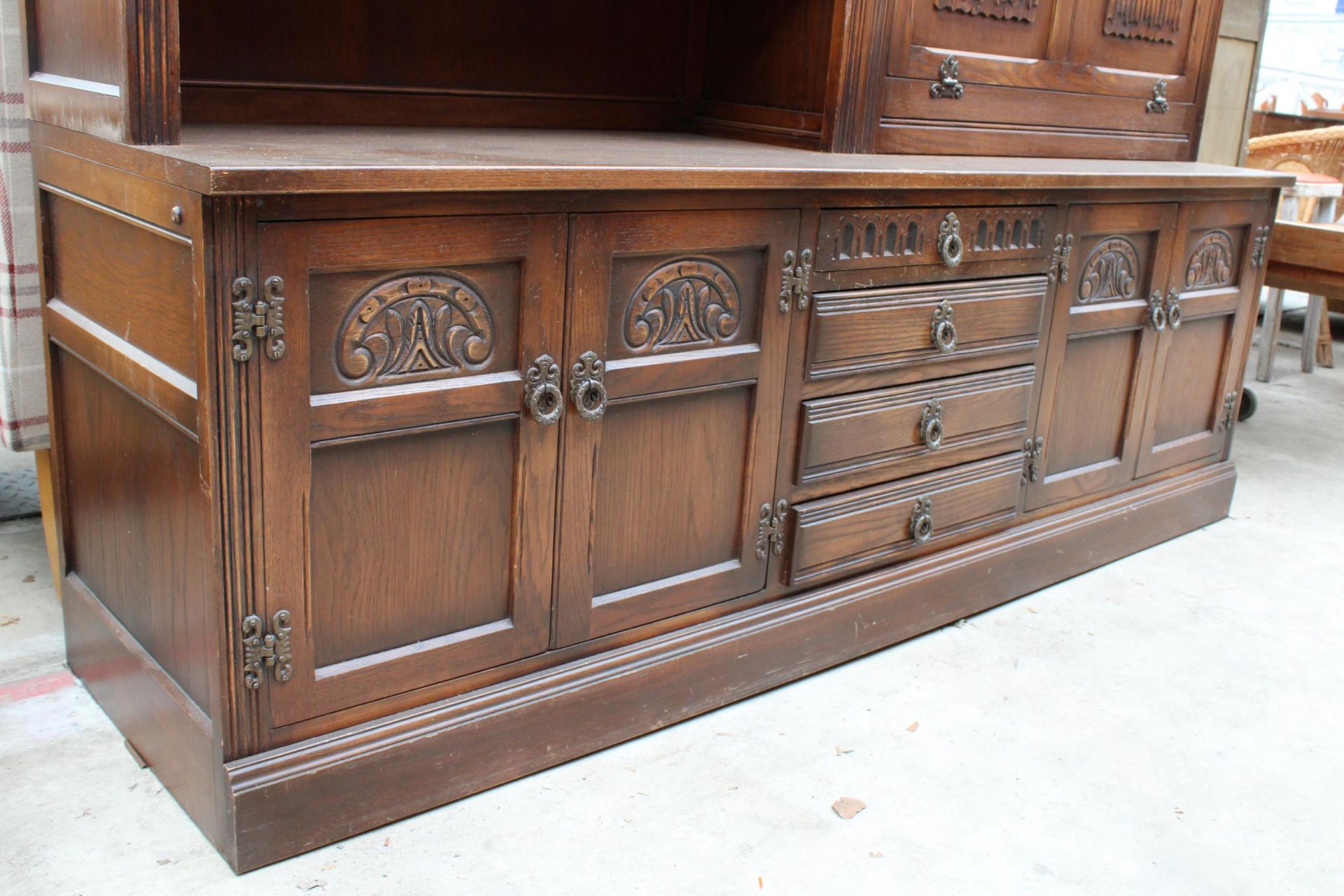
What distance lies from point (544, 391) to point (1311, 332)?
4.27 meters

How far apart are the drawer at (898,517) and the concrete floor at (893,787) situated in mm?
211

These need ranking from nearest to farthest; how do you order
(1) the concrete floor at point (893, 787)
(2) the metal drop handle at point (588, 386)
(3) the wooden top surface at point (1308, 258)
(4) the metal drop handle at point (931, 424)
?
(1) the concrete floor at point (893, 787), (2) the metal drop handle at point (588, 386), (4) the metal drop handle at point (931, 424), (3) the wooden top surface at point (1308, 258)

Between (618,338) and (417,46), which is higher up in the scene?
(417,46)

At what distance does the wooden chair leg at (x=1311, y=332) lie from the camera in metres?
4.89

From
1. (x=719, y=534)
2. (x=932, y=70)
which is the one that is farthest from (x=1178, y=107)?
(x=719, y=534)

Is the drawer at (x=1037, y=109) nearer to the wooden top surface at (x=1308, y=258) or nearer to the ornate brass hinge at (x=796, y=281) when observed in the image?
the ornate brass hinge at (x=796, y=281)

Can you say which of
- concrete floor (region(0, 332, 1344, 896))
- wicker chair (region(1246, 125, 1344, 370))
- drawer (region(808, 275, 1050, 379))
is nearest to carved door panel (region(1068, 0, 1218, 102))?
drawer (region(808, 275, 1050, 379))

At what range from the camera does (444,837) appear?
1.73 meters

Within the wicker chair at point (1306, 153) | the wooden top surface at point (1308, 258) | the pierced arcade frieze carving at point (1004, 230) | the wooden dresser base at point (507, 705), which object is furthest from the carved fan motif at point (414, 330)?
the wicker chair at point (1306, 153)

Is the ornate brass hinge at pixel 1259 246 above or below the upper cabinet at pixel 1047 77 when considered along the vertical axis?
below

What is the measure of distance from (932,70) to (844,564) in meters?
1.05

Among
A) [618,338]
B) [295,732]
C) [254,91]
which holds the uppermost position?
[254,91]

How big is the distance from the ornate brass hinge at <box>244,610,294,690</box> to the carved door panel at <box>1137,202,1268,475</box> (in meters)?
2.22

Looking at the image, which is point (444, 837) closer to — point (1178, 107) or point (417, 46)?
point (417, 46)
